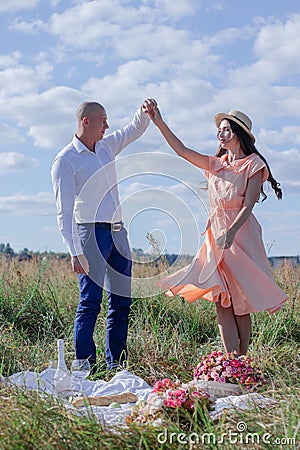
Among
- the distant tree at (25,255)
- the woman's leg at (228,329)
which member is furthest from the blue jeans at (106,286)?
the distant tree at (25,255)

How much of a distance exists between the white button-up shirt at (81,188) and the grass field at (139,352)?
101 cm

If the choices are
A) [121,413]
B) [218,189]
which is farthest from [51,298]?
[121,413]

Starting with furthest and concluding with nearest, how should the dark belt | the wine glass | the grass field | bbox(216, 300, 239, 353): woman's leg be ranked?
the dark belt < bbox(216, 300, 239, 353): woman's leg < the wine glass < the grass field

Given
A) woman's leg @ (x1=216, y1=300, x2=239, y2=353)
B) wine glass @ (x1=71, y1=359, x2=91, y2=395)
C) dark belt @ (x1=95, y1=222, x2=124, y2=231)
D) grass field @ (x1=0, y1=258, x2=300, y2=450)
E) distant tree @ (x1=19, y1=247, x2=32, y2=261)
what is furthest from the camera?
distant tree @ (x1=19, y1=247, x2=32, y2=261)

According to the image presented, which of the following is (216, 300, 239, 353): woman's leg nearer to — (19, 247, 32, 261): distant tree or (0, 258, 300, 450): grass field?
(0, 258, 300, 450): grass field

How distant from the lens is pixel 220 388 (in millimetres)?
3715

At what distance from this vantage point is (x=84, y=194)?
4535 millimetres

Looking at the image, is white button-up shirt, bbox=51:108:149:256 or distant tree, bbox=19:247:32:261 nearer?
white button-up shirt, bbox=51:108:149:256

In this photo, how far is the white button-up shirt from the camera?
4426 millimetres

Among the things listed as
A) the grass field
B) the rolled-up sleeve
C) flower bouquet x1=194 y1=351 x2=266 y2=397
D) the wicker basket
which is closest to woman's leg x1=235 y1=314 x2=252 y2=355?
the grass field

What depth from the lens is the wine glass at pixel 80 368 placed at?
4.26 metres

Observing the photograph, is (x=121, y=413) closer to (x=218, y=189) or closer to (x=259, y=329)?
(x=218, y=189)

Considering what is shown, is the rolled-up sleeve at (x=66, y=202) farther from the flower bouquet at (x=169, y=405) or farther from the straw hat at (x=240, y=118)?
the flower bouquet at (x=169, y=405)

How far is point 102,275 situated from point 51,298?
1.71 m
